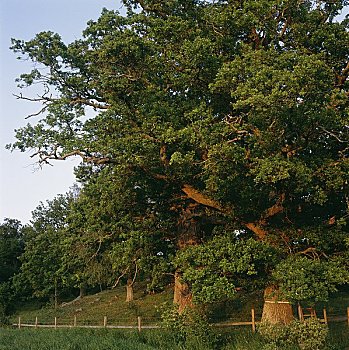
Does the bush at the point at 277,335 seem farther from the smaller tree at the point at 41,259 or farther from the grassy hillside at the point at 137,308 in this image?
the smaller tree at the point at 41,259

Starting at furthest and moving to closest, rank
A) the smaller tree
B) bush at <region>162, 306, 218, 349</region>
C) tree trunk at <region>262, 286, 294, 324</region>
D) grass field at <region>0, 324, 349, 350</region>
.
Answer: the smaller tree < tree trunk at <region>262, 286, 294, 324</region> < bush at <region>162, 306, 218, 349</region> < grass field at <region>0, 324, 349, 350</region>

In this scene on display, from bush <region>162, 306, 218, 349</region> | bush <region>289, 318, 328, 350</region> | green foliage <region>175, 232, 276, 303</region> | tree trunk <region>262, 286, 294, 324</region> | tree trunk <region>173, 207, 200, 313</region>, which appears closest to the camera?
bush <region>289, 318, 328, 350</region>

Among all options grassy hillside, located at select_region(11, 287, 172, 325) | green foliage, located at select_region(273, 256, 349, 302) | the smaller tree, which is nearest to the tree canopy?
green foliage, located at select_region(273, 256, 349, 302)

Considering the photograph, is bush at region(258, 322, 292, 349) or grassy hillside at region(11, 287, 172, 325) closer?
bush at region(258, 322, 292, 349)

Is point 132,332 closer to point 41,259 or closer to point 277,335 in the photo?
point 277,335

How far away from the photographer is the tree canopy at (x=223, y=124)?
1560 centimetres

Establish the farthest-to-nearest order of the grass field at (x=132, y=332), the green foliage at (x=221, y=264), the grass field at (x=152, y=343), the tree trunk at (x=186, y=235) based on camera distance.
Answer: the tree trunk at (x=186, y=235), the green foliage at (x=221, y=264), the grass field at (x=132, y=332), the grass field at (x=152, y=343)

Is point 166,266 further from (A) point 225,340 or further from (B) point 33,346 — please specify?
(B) point 33,346

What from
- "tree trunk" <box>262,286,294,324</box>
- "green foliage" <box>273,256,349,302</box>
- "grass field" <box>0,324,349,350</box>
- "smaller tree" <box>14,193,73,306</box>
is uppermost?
"smaller tree" <box>14,193,73,306</box>

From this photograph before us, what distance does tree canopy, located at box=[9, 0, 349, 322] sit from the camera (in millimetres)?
15602

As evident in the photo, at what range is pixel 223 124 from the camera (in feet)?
54.1

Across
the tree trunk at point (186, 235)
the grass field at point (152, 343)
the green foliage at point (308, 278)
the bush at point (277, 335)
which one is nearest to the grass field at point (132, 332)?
the grass field at point (152, 343)

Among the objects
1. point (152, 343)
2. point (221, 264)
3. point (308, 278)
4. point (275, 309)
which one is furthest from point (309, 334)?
point (152, 343)

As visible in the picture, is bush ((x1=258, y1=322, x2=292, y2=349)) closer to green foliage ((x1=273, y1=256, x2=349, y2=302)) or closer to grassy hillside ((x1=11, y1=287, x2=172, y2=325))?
green foliage ((x1=273, y1=256, x2=349, y2=302))
